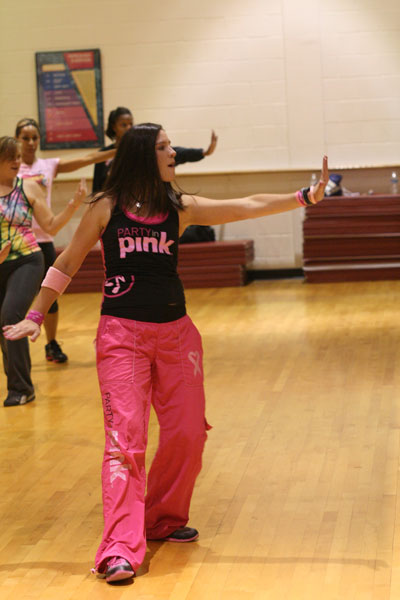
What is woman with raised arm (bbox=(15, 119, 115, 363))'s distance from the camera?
276 inches

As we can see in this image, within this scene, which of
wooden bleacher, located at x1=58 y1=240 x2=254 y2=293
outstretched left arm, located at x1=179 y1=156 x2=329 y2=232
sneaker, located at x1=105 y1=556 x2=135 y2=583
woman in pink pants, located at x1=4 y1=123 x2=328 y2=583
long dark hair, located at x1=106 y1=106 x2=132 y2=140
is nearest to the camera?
sneaker, located at x1=105 y1=556 x2=135 y2=583

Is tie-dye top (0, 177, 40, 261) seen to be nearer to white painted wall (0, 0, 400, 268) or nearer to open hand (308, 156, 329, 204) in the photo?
open hand (308, 156, 329, 204)

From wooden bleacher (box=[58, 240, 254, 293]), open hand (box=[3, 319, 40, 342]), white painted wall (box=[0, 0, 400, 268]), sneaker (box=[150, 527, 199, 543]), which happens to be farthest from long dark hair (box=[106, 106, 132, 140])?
sneaker (box=[150, 527, 199, 543])

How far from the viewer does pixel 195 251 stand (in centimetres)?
1124

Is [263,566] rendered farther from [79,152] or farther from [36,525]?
[79,152]

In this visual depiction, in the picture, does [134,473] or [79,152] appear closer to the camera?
[134,473]

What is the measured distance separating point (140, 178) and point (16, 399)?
2874mm

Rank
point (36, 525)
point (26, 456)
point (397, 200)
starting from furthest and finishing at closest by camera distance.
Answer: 1. point (397, 200)
2. point (26, 456)
3. point (36, 525)

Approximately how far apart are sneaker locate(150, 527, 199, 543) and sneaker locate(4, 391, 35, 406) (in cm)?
257

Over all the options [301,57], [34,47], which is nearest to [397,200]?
[301,57]

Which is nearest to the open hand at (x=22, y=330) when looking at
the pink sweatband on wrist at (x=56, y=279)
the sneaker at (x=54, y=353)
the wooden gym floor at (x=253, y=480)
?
the pink sweatband on wrist at (x=56, y=279)

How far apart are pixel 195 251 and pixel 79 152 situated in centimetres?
212

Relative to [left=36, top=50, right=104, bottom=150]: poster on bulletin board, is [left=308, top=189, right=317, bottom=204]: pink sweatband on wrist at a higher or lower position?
lower

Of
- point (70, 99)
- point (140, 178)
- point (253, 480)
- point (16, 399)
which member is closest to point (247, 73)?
point (70, 99)
